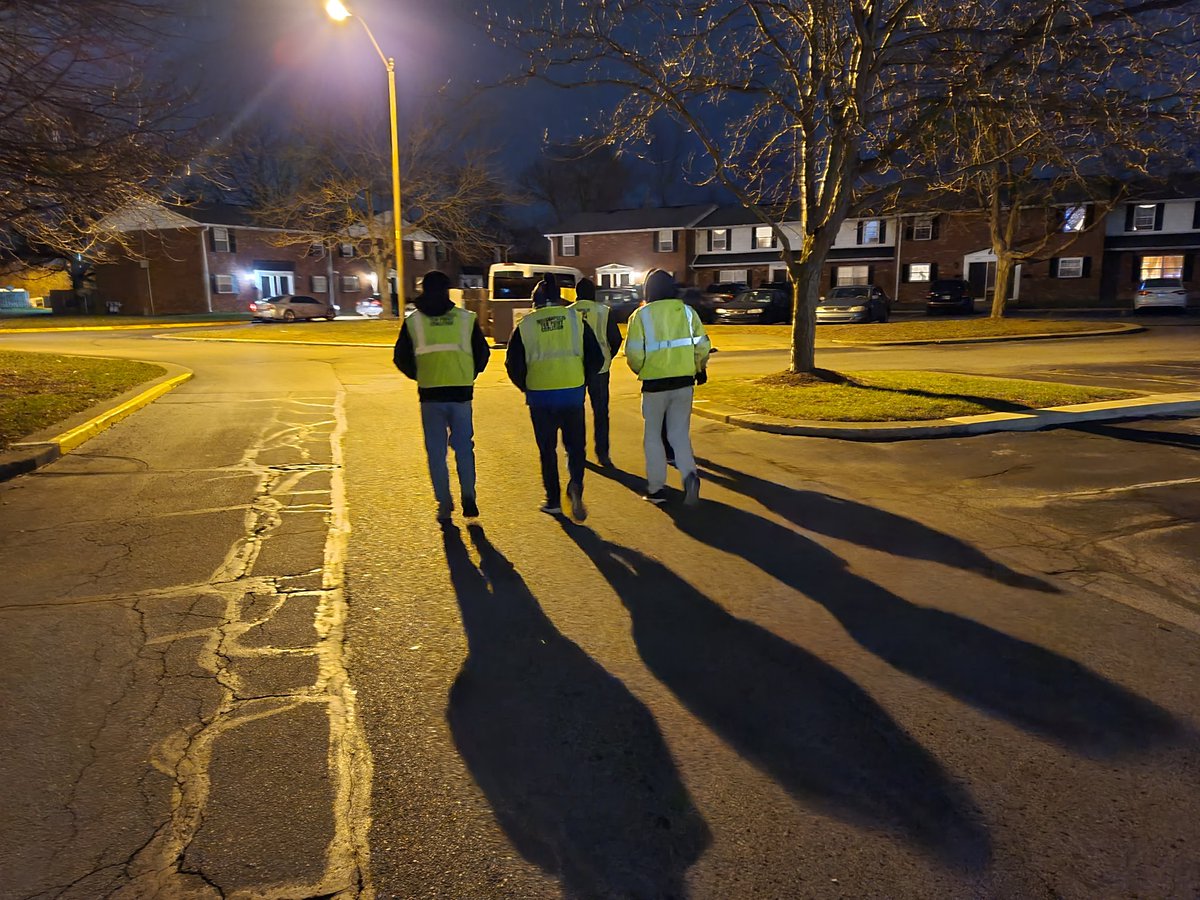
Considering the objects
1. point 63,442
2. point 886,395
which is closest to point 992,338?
point 886,395

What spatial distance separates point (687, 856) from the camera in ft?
8.73

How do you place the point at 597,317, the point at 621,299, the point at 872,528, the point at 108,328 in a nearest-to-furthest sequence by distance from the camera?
the point at 872,528
the point at 597,317
the point at 621,299
the point at 108,328

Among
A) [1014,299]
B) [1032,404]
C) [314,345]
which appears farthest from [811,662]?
[1014,299]

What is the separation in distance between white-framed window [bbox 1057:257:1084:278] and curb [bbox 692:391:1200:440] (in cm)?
3894

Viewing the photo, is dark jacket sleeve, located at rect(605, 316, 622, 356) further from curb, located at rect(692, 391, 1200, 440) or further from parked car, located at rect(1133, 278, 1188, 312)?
parked car, located at rect(1133, 278, 1188, 312)

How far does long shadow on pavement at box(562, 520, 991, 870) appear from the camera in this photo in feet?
9.37

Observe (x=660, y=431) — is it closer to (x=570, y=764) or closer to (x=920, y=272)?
(x=570, y=764)

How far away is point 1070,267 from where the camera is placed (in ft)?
147

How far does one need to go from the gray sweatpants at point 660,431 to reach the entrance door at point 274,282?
53.0m

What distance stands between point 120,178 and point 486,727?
33.7ft

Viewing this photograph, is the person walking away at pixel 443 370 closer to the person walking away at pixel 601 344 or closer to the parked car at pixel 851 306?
the person walking away at pixel 601 344

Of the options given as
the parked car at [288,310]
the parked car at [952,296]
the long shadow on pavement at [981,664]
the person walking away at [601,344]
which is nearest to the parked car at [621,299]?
the parked car at [952,296]

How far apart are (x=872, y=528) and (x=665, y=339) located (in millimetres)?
2246

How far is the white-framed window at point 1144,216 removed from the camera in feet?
142
